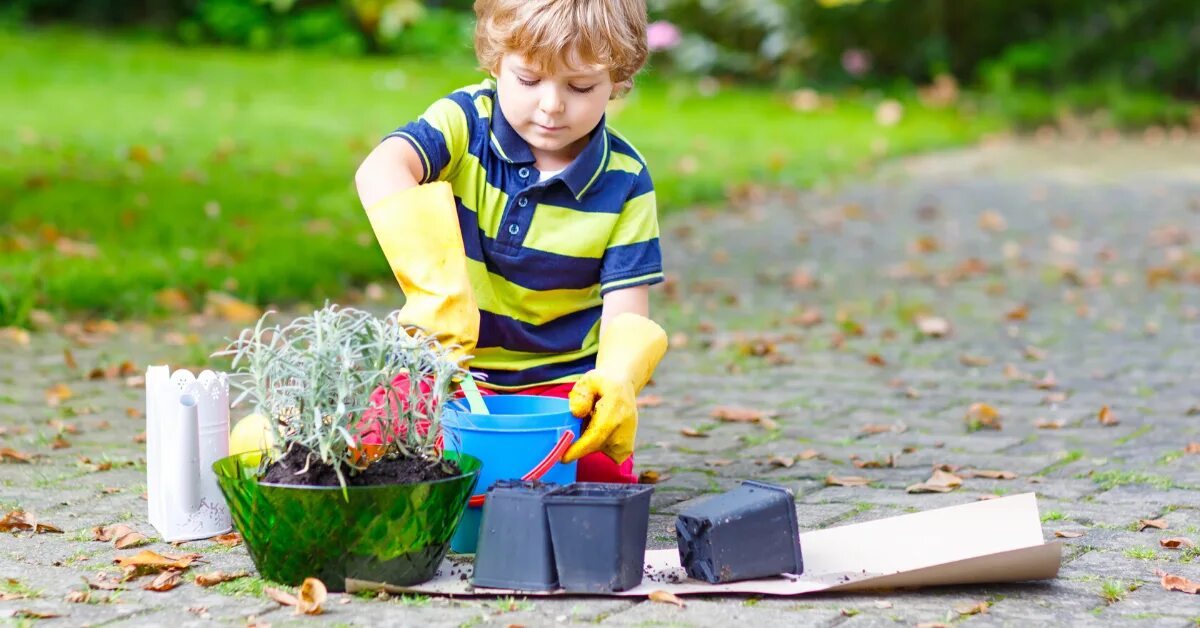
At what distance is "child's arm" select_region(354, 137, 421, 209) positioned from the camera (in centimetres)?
269

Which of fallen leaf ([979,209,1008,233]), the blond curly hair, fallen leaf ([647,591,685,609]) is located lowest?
fallen leaf ([647,591,685,609])

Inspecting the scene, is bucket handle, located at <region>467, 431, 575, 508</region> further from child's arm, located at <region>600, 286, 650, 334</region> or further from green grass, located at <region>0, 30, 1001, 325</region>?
green grass, located at <region>0, 30, 1001, 325</region>

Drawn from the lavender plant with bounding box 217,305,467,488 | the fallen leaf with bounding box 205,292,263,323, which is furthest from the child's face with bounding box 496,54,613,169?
the fallen leaf with bounding box 205,292,263,323

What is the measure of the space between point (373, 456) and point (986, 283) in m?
4.00

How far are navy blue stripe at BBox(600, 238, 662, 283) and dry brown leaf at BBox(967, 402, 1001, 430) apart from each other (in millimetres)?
1208

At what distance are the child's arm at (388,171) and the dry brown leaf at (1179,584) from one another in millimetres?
1452

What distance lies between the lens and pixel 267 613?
219cm

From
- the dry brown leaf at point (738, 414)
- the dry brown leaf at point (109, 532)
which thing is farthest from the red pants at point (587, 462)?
the dry brown leaf at point (738, 414)

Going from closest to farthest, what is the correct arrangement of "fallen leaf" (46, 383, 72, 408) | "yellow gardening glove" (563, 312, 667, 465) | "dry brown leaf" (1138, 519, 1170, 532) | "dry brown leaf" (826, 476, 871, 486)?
"yellow gardening glove" (563, 312, 667, 465), "dry brown leaf" (1138, 519, 1170, 532), "dry brown leaf" (826, 476, 871, 486), "fallen leaf" (46, 383, 72, 408)

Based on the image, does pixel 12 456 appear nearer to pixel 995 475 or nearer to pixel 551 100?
pixel 551 100

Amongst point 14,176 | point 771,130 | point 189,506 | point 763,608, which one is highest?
point 771,130

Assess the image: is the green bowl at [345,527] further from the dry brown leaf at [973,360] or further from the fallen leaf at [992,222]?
the fallen leaf at [992,222]

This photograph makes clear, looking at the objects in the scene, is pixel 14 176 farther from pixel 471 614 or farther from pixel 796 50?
pixel 796 50

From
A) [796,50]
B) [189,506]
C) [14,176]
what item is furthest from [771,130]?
[189,506]
